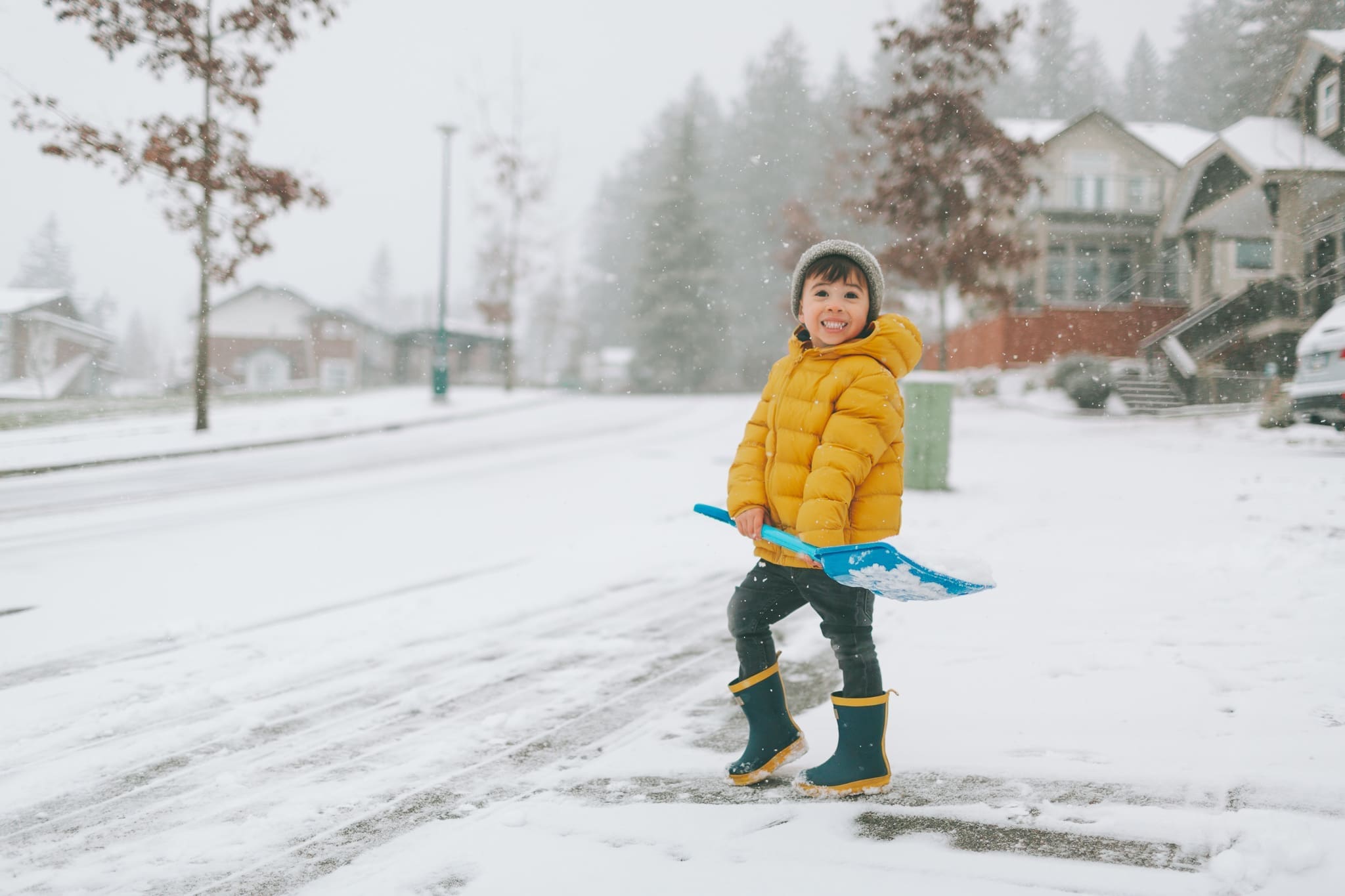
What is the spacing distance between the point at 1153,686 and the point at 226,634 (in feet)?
14.2

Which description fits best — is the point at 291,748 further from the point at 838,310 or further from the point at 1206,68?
the point at 1206,68

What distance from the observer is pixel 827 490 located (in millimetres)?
2559

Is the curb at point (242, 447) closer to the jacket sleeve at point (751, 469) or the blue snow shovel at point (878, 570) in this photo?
the jacket sleeve at point (751, 469)

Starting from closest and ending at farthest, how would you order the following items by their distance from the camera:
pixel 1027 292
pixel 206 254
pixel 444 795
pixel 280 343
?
pixel 444 795 → pixel 206 254 → pixel 1027 292 → pixel 280 343

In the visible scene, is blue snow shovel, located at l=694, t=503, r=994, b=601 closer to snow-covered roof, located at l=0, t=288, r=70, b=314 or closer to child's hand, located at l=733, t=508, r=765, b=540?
child's hand, located at l=733, t=508, r=765, b=540

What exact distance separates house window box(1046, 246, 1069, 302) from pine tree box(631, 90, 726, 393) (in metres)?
16.9

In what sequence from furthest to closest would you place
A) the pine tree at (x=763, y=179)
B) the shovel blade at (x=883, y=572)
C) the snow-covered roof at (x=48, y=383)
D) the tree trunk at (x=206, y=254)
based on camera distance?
the pine tree at (x=763, y=179) → the snow-covered roof at (x=48, y=383) → the tree trunk at (x=206, y=254) → the shovel blade at (x=883, y=572)

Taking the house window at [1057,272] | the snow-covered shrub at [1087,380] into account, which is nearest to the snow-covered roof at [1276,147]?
the snow-covered shrub at [1087,380]

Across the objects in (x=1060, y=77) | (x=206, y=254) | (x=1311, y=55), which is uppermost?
(x=1060, y=77)

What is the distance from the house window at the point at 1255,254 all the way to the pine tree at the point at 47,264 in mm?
24952

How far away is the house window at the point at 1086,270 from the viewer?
94.5 ft

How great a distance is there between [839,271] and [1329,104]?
55.3ft

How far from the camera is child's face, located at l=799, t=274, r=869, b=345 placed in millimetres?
2775

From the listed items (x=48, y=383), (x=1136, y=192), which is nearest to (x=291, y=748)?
(x=48, y=383)
